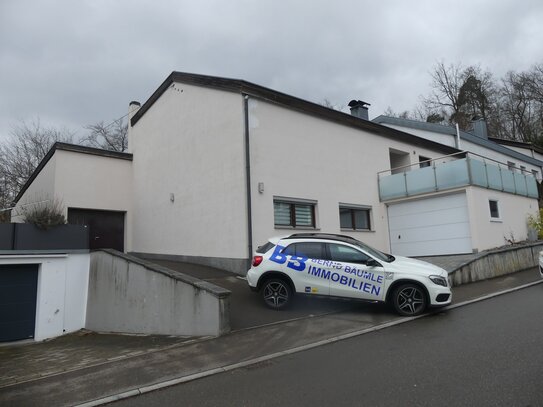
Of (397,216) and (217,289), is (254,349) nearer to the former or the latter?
(217,289)

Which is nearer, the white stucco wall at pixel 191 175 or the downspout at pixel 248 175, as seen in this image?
the downspout at pixel 248 175

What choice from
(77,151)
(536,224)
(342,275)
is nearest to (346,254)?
(342,275)

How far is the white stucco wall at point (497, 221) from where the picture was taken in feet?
50.2

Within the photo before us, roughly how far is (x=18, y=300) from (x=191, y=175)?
6.89 m

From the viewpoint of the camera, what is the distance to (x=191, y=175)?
52.0ft

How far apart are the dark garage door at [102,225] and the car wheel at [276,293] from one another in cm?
1146

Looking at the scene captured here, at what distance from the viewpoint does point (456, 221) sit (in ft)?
52.1

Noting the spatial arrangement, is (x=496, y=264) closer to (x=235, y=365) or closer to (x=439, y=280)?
(x=439, y=280)

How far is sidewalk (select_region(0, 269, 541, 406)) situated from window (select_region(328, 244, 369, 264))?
3.80ft

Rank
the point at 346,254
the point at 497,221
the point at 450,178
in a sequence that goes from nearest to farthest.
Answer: the point at 346,254 < the point at 450,178 < the point at 497,221

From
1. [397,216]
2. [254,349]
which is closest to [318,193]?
[397,216]

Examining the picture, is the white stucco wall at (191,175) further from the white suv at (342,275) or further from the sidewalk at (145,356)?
the sidewalk at (145,356)


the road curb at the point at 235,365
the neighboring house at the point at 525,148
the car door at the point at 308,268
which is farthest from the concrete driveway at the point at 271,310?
the neighboring house at the point at 525,148

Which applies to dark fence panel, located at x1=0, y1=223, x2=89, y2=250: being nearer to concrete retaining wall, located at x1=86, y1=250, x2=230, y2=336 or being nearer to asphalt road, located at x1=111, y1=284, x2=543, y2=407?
concrete retaining wall, located at x1=86, y1=250, x2=230, y2=336
